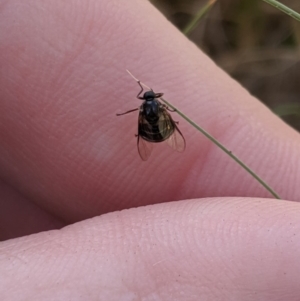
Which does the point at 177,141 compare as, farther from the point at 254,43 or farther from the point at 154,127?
the point at 254,43

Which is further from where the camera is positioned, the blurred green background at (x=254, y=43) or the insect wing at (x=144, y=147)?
the blurred green background at (x=254, y=43)

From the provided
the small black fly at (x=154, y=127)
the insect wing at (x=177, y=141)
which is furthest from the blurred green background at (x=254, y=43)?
the insect wing at (x=177, y=141)

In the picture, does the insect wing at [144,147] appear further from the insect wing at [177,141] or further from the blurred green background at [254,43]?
the blurred green background at [254,43]

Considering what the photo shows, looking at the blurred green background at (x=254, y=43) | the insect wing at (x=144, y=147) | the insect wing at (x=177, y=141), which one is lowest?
the insect wing at (x=144, y=147)

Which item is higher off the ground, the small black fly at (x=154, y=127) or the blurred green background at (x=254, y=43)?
the blurred green background at (x=254, y=43)

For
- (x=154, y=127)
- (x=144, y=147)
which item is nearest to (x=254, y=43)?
(x=154, y=127)

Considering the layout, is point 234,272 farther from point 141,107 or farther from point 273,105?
point 273,105

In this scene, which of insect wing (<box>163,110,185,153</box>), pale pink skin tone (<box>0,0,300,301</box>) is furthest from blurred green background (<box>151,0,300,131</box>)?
insect wing (<box>163,110,185,153</box>)

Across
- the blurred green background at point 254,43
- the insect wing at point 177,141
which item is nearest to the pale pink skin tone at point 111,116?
the insect wing at point 177,141
